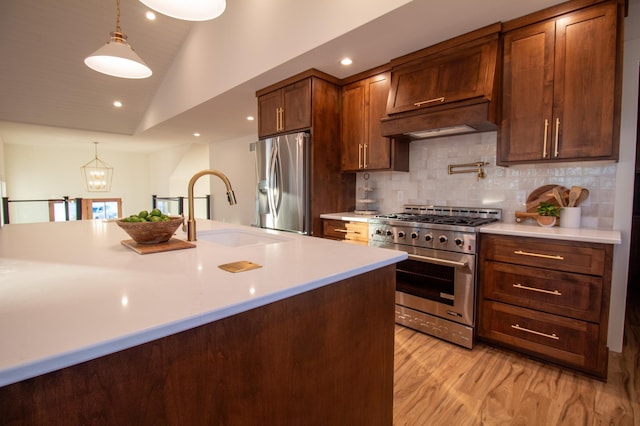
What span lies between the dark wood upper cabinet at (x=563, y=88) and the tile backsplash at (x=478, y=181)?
29cm

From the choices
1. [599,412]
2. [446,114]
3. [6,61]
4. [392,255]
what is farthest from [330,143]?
[6,61]

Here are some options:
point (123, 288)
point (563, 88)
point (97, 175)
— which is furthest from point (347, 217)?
point (97, 175)

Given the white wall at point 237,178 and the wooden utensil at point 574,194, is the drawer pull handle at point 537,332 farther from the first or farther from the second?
the white wall at point 237,178

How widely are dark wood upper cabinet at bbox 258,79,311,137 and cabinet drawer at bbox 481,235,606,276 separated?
6.39 ft

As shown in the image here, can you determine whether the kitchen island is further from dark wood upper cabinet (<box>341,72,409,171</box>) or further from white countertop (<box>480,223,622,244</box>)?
dark wood upper cabinet (<box>341,72,409,171</box>)

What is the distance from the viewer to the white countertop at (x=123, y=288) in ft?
1.83

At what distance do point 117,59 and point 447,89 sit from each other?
2.38 metres

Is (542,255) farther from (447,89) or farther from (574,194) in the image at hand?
(447,89)

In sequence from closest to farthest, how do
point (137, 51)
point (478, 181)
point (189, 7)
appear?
point (189, 7)
point (478, 181)
point (137, 51)

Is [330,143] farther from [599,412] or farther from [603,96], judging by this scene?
[599,412]

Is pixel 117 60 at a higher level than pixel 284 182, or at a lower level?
higher

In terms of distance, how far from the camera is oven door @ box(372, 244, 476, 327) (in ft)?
7.43

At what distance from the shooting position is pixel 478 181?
2.73 metres

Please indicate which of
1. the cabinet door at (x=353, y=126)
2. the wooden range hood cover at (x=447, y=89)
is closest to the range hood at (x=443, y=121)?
the wooden range hood cover at (x=447, y=89)
